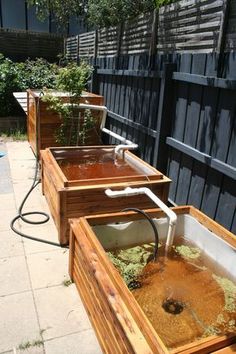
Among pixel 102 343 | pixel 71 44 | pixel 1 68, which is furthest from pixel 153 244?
pixel 71 44

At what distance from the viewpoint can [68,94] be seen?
5.08 meters

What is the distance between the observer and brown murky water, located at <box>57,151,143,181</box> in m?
3.81

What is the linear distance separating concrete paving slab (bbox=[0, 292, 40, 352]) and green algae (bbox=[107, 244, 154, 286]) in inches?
27.7

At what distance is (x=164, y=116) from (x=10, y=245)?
2141 millimetres

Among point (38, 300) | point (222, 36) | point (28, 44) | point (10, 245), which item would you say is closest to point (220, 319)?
point (38, 300)

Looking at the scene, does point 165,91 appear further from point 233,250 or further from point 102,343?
point 102,343

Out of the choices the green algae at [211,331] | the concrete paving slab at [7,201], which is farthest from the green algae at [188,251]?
the concrete paving slab at [7,201]

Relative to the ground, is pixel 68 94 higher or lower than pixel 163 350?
higher

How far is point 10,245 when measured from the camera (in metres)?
3.23

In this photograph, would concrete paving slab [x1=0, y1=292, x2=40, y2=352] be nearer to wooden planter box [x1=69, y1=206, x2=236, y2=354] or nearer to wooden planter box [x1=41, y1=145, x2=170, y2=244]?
wooden planter box [x1=69, y1=206, x2=236, y2=354]

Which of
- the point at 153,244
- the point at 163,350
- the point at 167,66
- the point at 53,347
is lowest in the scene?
the point at 53,347

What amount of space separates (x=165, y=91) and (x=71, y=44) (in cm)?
622

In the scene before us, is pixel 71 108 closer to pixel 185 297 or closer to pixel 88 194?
pixel 88 194

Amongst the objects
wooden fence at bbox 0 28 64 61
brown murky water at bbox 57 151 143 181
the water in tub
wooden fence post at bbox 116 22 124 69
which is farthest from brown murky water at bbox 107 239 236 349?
wooden fence at bbox 0 28 64 61
